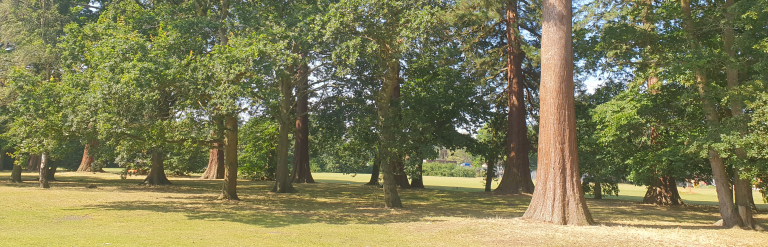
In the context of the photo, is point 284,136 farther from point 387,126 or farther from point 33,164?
point 33,164

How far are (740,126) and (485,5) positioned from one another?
516 inches

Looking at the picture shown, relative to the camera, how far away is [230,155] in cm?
1692

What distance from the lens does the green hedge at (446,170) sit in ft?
258

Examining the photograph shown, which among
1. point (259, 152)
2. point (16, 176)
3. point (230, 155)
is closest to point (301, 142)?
point (259, 152)

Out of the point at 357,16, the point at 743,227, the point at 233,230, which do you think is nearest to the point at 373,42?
the point at 357,16

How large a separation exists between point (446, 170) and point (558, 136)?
67813 millimetres

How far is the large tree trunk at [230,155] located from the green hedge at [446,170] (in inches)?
2419

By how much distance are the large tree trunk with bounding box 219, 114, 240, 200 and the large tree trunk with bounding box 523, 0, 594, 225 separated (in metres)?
9.77

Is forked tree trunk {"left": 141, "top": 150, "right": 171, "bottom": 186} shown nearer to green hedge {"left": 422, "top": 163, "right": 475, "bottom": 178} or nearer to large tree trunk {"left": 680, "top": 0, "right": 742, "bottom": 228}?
large tree trunk {"left": 680, "top": 0, "right": 742, "bottom": 228}

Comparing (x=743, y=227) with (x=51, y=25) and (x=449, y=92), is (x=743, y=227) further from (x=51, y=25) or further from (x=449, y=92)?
(x=51, y=25)

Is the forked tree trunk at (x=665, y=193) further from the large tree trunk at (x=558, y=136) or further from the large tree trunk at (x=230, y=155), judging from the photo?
the large tree trunk at (x=230, y=155)

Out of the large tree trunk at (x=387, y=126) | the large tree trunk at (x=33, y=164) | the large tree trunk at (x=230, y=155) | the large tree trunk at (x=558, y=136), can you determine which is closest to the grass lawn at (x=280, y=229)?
the large tree trunk at (x=558, y=136)

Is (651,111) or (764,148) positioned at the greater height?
(651,111)

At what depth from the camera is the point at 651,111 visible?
1455 cm
